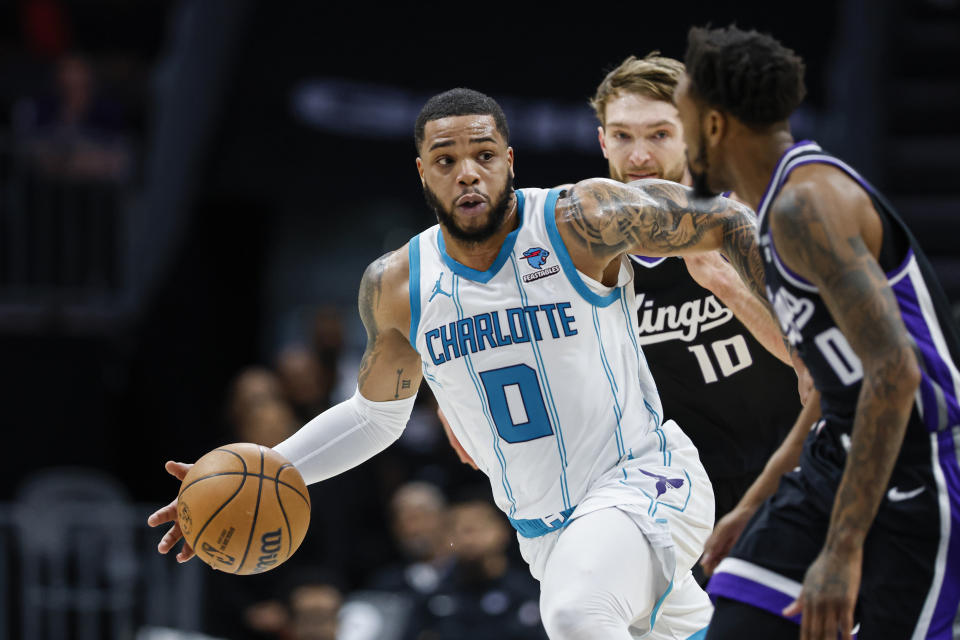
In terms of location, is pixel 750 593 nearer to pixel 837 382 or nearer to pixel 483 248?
pixel 837 382

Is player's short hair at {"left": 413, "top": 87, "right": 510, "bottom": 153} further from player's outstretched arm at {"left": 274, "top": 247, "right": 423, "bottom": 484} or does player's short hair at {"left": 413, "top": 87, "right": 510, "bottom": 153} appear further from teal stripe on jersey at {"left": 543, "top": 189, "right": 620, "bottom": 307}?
player's outstretched arm at {"left": 274, "top": 247, "right": 423, "bottom": 484}

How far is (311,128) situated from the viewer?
10359 millimetres

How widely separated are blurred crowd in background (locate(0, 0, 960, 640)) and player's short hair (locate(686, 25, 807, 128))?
236 inches

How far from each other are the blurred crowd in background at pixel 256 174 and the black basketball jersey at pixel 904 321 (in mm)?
5929

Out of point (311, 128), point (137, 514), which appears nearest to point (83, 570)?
point (137, 514)

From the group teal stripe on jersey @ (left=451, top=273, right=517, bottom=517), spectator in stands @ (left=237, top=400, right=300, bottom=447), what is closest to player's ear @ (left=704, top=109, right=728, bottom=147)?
teal stripe on jersey @ (left=451, top=273, right=517, bottom=517)

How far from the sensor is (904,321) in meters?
3.22

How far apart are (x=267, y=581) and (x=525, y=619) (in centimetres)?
186

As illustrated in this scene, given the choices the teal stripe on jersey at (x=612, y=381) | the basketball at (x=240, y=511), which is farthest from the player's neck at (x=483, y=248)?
the basketball at (x=240, y=511)

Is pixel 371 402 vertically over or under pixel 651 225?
under

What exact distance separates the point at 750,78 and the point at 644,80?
6.72ft

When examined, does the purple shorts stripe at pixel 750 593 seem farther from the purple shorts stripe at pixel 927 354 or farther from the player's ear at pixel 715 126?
the player's ear at pixel 715 126

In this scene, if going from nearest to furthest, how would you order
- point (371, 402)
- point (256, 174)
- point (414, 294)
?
point (414, 294)
point (371, 402)
point (256, 174)

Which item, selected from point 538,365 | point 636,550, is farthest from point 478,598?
point 636,550
